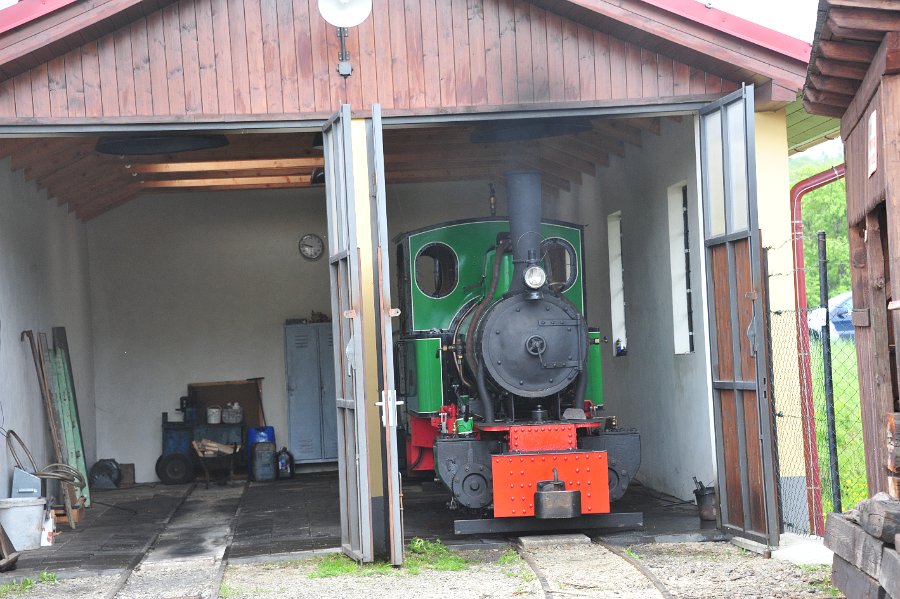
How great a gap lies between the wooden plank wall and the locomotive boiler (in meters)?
1.06

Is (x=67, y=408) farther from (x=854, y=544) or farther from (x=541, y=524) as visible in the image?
(x=854, y=544)

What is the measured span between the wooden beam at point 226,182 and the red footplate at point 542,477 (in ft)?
22.5

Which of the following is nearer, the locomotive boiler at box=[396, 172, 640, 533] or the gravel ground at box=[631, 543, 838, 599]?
the gravel ground at box=[631, 543, 838, 599]

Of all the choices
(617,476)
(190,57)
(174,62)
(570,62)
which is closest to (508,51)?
(570,62)

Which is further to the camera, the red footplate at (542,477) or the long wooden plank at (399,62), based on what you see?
the red footplate at (542,477)

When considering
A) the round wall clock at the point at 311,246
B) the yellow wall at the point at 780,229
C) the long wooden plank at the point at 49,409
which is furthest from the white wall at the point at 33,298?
the yellow wall at the point at 780,229

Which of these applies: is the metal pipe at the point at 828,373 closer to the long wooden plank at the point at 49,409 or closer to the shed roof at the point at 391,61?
the shed roof at the point at 391,61

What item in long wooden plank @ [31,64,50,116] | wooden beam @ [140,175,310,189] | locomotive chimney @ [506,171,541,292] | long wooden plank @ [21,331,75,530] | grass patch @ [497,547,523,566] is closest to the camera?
grass patch @ [497,547,523,566]

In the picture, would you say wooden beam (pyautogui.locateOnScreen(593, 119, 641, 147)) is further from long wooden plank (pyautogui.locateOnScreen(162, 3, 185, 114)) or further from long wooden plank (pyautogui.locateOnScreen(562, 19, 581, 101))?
long wooden plank (pyautogui.locateOnScreen(162, 3, 185, 114))

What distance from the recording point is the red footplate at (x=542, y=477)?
7.90m

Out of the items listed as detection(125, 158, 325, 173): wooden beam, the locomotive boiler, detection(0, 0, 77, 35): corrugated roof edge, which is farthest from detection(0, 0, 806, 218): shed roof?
detection(125, 158, 325, 173): wooden beam

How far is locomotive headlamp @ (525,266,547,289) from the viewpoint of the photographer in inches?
327

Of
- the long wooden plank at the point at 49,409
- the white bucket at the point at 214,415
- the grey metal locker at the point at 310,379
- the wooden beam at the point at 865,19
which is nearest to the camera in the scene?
the wooden beam at the point at 865,19

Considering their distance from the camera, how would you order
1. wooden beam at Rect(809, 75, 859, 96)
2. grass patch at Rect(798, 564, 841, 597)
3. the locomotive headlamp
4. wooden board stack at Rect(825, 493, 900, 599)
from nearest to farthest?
wooden board stack at Rect(825, 493, 900, 599) → wooden beam at Rect(809, 75, 859, 96) → grass patch at Rect(798, 564, 841, 597) → the locomotive headlamp
